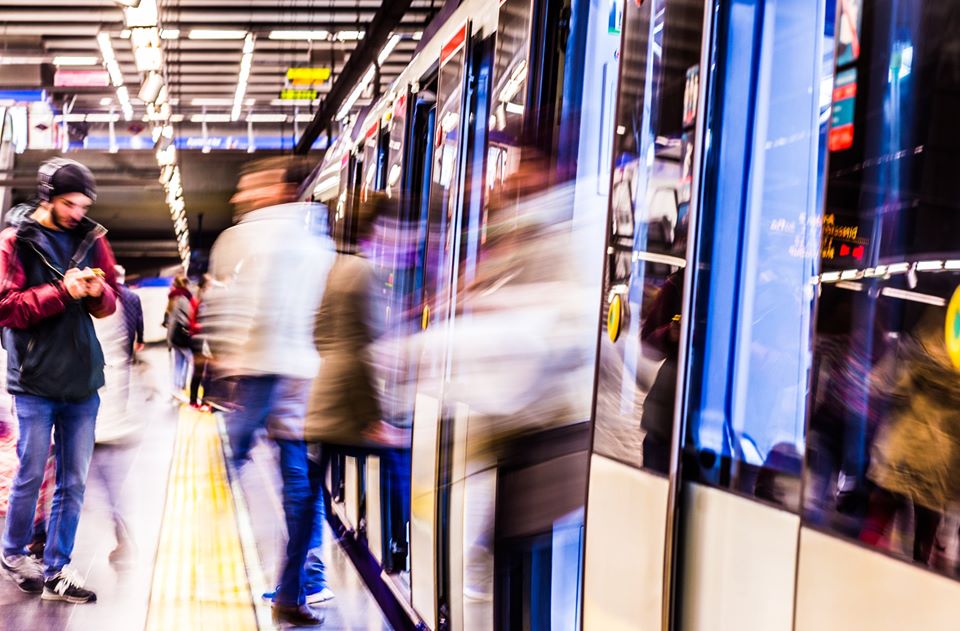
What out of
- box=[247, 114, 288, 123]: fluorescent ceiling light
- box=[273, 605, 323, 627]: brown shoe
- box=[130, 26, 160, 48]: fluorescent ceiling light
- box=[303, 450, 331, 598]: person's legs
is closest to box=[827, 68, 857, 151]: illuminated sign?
box=[303, 450, 331, 598]: person's legs

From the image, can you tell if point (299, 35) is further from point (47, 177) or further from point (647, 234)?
point (647, 234)

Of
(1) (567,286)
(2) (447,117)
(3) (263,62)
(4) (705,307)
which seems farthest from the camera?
(3) (263,62)

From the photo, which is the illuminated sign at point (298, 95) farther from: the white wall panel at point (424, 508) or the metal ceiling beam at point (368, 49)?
the white wall panel at point (424, 508)

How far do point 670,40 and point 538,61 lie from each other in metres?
0.81

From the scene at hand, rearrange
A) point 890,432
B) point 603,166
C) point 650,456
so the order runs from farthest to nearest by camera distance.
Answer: point 603,166, point 650,456, point 890,432

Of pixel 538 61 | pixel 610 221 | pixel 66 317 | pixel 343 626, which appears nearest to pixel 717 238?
pixel 610 221

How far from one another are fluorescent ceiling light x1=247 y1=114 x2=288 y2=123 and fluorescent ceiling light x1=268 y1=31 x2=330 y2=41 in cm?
747

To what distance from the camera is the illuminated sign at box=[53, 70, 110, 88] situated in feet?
53.6

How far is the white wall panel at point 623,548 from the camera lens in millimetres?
1908

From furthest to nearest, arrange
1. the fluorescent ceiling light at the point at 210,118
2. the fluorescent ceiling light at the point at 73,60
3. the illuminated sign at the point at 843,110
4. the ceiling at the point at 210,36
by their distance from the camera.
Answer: the fluorescent ceiling light at the point at 210,118 < the fluorescent ceiling light at the point at 73,60 < the ceiling at the point at 210,36 < the illuminated sign at the point at 843,110

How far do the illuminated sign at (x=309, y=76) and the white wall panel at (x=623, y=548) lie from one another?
10679 millimetres

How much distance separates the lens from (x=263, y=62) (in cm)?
1730

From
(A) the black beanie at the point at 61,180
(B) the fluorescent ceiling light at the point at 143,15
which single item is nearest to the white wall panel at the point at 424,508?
(A) the black beanie at the point at 61,180

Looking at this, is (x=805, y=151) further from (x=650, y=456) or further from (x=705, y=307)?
(x=650, y=456)
